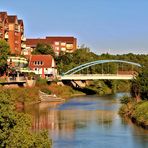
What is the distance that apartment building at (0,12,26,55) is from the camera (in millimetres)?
66938

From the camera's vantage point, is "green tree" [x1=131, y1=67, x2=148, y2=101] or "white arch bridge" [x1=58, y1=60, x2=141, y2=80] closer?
"green tree" [x1=131, y1=67, x2=148, y2=101]

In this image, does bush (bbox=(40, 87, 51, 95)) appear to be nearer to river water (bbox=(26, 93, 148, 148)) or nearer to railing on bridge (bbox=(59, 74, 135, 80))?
railing on bridge (bbox=(59, 74, 135, 80))

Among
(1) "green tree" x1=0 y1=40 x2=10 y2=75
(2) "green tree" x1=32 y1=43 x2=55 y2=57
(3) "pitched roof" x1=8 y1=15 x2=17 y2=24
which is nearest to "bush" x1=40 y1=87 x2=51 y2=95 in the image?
(1) "green tree" x1=0 y1=40 x2=10 y2=75

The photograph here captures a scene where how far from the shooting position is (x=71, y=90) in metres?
66.9

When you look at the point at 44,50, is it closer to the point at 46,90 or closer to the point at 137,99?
the point at 46,90

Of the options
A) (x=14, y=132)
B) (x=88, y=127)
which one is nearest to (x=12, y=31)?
(x=88, y=127)

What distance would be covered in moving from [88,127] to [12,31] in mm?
38285

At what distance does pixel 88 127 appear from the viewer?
33.1m

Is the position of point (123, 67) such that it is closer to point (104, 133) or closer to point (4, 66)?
point (4, 66)

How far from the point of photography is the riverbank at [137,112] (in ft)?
111

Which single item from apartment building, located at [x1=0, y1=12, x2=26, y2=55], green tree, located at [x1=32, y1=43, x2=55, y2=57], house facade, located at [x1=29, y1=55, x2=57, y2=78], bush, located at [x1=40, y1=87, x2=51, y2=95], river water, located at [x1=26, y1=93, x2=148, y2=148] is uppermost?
apartment building, located at [x1=0, y1=12, x2=26, y2=55]

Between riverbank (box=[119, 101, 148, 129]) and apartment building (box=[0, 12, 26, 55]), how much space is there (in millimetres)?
29680

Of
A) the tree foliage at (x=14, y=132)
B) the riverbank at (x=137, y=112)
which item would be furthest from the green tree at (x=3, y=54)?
the tree foliage at (x=14, y=132)

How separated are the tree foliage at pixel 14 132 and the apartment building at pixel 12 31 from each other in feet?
158
